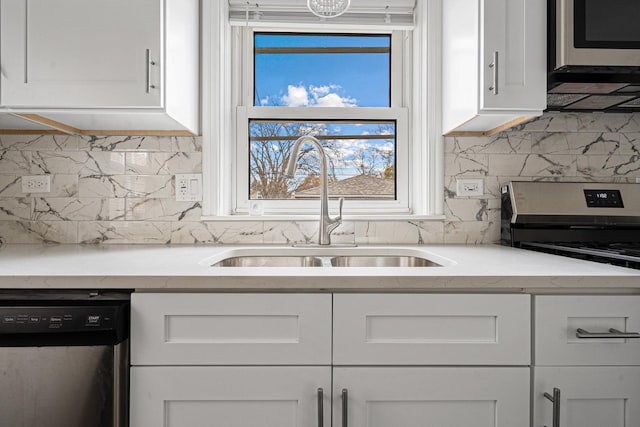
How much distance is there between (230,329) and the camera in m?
1.01

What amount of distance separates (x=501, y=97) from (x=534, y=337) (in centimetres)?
79

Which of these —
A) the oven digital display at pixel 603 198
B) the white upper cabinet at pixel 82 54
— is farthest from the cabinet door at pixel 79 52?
the oven digital display at pixel 603 198

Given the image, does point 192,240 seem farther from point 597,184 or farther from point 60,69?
point 597,184

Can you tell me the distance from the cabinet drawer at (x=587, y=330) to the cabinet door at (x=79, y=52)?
1.35 m

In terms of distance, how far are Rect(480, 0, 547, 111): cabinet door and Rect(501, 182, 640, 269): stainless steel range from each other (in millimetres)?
443

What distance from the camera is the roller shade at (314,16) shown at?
184cm

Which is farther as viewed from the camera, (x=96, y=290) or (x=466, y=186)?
(x=466, y=186)

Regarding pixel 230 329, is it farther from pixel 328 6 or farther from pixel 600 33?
pixel 600 33

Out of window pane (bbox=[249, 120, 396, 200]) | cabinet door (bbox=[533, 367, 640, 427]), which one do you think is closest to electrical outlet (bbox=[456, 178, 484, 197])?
window pane (bbox=[249, 120, 396, 200])

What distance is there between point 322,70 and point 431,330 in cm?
140

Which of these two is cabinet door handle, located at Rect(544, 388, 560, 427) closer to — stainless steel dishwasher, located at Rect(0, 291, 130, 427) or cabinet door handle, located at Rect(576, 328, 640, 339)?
cabinet door handle, located at Rect(576, 328, 640, 339)

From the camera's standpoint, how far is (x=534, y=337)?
3.36 feet

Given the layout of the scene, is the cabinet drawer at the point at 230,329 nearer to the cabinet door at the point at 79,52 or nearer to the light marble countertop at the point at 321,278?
the light marble countertop at the point at 321,278

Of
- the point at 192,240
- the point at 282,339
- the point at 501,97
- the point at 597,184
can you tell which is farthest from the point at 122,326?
the point at 597,184
